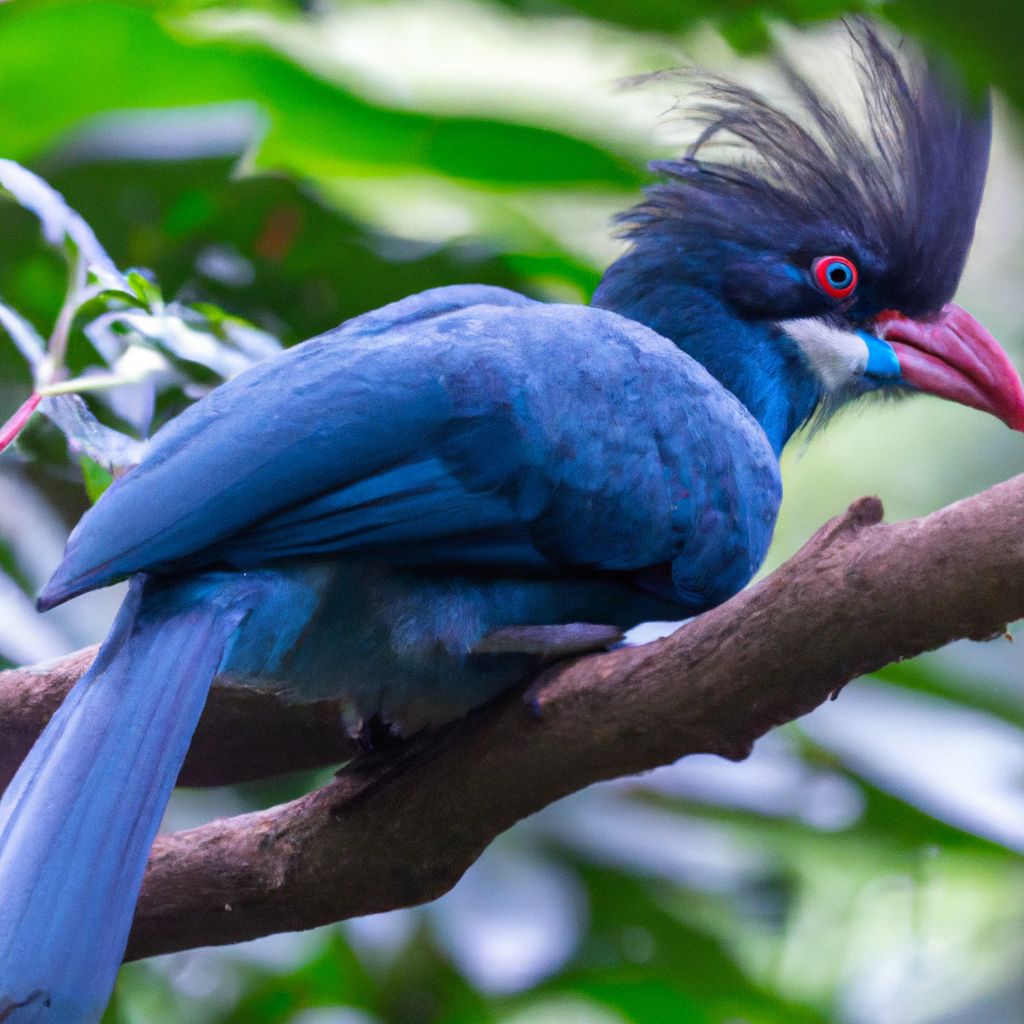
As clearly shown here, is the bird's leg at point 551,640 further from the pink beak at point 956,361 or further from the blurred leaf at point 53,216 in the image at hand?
the pink beak at point 956,361

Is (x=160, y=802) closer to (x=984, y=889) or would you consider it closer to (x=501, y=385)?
(x=501, y=385)

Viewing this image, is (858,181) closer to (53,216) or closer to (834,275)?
(834,275)

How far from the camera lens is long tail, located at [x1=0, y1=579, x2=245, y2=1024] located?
1435 mm

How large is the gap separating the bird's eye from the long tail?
1324mm

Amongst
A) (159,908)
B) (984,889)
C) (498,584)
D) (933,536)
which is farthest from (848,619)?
(984,889)

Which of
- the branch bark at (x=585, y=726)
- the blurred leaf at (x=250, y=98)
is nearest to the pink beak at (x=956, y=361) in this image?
the blurred leaf at (x=250, y=98)

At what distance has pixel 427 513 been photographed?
1.82 metres

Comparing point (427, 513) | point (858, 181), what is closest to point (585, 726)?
point (427, 513)

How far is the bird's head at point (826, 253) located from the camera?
254 centimetres

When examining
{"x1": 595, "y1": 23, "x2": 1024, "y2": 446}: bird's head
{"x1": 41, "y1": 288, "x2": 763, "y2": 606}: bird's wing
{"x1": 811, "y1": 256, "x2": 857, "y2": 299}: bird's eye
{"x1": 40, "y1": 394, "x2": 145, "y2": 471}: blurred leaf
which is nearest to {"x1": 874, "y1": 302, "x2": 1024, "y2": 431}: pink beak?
{"x1": 595, "y1": 23, "x2": 1024, "y2": 446}: bird's head

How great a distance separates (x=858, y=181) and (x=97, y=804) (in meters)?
1.83

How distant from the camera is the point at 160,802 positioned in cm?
157

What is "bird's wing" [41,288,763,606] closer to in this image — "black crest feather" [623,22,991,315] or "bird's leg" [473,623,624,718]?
"bird's leg" [473,623,624,718]

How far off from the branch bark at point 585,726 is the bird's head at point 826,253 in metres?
0.97
